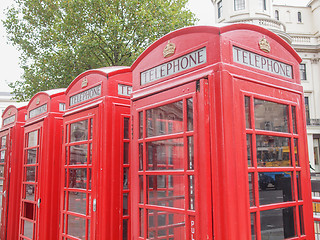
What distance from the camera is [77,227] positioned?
411 centimetres

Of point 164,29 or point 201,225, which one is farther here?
point 164,29

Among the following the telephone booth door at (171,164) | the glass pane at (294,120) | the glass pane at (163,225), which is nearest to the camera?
the telephone booth door at (171,164)

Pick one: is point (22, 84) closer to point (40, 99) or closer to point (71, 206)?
point (40, 99)

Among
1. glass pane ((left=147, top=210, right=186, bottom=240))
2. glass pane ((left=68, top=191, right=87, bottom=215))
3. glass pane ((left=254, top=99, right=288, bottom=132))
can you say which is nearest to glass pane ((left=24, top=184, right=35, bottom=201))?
glass pane ((left=68, top=191, right=87, bottom=215))

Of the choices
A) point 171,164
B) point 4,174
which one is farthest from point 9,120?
point 171,164

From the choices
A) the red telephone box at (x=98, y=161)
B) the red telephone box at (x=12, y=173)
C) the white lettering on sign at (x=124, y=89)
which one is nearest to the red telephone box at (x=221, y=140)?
the red telephone box at (x=98, y=161)

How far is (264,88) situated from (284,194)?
93 cm

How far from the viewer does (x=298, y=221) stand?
2748mm

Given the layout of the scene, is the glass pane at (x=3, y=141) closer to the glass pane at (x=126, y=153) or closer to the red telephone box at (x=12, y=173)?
the red telephone box at (x=12, y=173)

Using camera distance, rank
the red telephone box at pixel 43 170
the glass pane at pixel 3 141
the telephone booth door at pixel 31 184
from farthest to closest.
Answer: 1. the glass pane at pixel 3 141
2. the telephone booth door at pixel 31 184
3. the red telephone box at pixel 43 170

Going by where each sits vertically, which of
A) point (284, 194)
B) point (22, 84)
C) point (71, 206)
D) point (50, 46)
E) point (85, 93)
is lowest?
point (71, 206)

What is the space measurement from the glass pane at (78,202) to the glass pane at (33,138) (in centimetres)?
166

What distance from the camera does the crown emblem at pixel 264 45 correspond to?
2806 millimetres

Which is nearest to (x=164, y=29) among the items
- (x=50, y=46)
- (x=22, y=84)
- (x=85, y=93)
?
(x=50, y=46)
